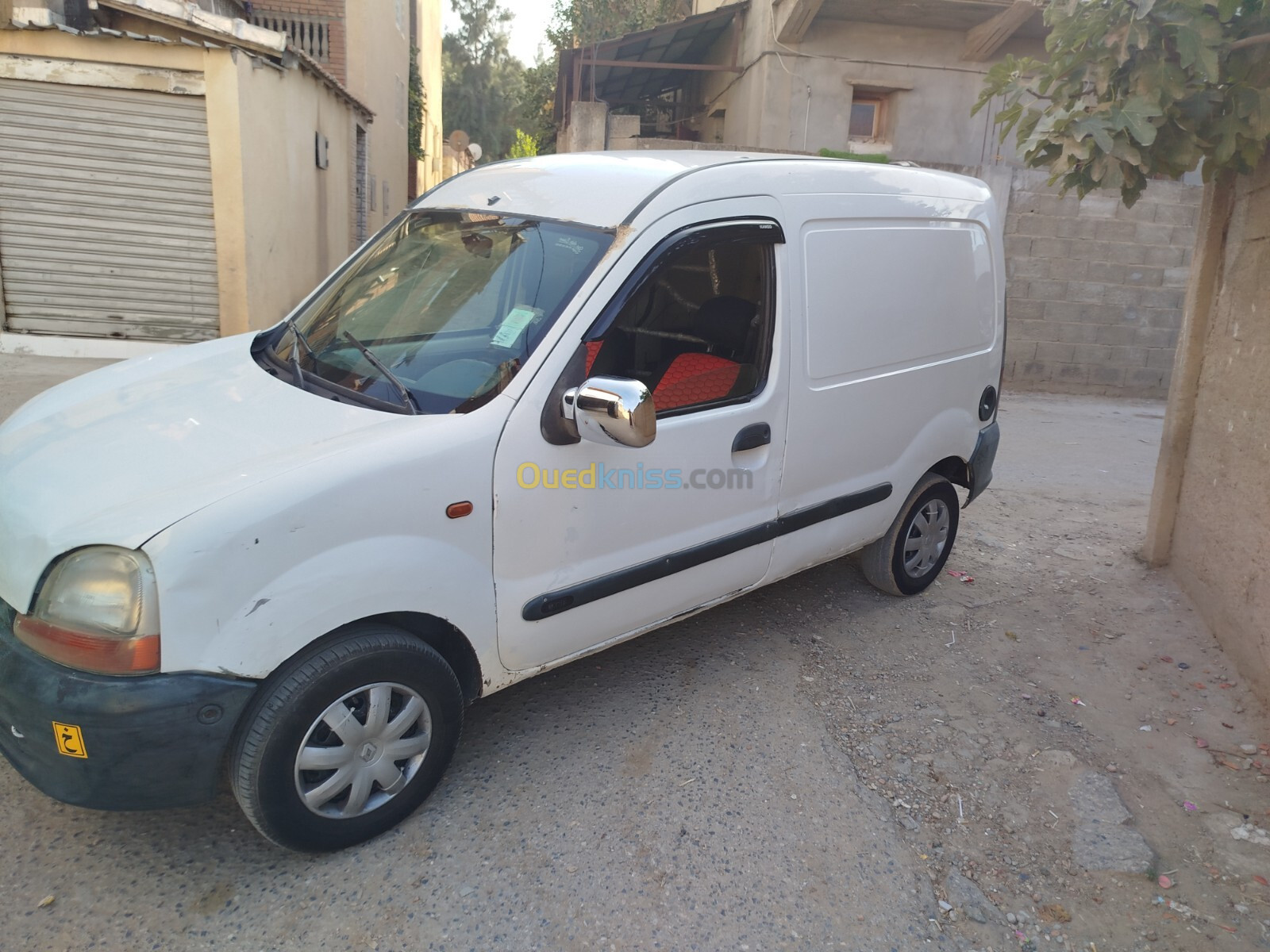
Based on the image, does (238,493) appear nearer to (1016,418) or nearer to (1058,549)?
(1058,549)

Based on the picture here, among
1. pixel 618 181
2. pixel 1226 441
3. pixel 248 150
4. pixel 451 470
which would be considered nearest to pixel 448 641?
pixel 451 470

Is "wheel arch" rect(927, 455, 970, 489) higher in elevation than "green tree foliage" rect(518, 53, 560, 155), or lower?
lower

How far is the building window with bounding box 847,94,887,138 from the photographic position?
1255 cm

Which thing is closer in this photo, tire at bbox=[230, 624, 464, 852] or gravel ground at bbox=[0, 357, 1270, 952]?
tire at bbox=[230, 624, 464, 852]

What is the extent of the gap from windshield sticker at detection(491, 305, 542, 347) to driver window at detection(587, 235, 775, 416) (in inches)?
10.3

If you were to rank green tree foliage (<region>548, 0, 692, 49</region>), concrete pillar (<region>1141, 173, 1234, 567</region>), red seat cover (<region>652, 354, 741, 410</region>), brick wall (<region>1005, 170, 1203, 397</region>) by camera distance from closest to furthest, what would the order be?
red seat cover (<region>652, 354, 741, 410</region>) < concrete pillar (<region>1141, 173, 1234, 567</region>) < brick wall (<region>1005, 170, 1203, 397</region>) < green tree foliage (<region>548, 0, 692, 49</region>)

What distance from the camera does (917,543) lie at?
4.50m

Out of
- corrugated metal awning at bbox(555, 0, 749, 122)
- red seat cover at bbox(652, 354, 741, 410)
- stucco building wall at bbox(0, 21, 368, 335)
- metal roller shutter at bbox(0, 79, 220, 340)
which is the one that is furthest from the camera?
corrugated metal awning at bbox(555, 0, 749, 122)

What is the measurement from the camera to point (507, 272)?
304 cm

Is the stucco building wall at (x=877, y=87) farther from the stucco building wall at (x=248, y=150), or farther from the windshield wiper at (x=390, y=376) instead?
the windshield wiper at (x=390, y=376)

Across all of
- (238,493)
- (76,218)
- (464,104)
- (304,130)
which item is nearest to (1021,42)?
(304,130)

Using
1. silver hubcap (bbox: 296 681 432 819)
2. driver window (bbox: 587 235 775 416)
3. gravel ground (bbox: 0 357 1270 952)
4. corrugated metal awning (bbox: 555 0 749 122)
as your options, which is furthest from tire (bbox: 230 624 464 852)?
corrugated metal awning (bbox: 555 0 749 122)

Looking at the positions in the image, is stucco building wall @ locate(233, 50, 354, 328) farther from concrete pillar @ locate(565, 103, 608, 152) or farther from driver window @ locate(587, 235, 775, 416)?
driver window @ locate(587, 235, 775, 416)

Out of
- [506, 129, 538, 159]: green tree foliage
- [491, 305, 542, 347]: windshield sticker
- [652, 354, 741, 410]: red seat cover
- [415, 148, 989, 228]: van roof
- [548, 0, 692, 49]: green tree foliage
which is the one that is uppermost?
[548, 0, 692, 49]: green tree foliage
